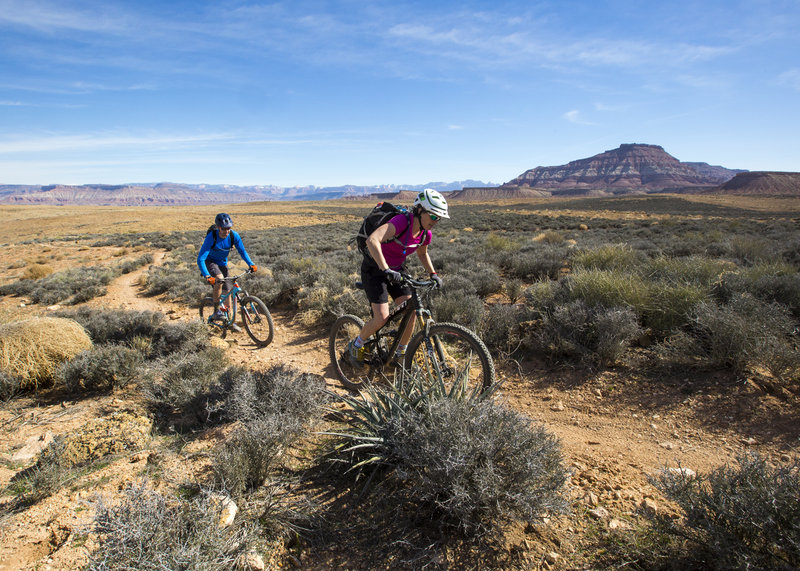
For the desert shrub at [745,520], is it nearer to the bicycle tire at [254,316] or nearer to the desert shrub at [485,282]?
the desert shrub at [485,282]

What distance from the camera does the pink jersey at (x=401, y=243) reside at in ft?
11.5

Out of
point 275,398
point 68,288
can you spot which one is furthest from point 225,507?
point 68,288

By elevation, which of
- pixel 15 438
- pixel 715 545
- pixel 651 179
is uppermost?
pixel 651 179

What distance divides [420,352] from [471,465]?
5.14ft

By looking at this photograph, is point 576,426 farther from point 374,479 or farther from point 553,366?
point 374,479

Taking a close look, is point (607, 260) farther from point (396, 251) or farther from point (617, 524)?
point (617, 524)

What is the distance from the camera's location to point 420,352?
3.68 metres

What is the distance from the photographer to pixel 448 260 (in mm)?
10203

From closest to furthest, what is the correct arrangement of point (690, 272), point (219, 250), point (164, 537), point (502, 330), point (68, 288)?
point (164, 537) < point (502, 330) < point (690, 272) < point (219, 250) < point (68, 288)

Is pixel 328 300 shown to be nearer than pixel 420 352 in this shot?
No

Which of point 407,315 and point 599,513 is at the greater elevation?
point 407,315

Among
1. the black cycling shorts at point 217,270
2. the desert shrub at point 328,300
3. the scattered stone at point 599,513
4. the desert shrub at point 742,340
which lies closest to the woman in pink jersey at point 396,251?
the scattered stone at point 599,513

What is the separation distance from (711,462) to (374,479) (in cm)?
242

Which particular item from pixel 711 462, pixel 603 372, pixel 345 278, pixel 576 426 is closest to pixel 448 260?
pixel 345 278
